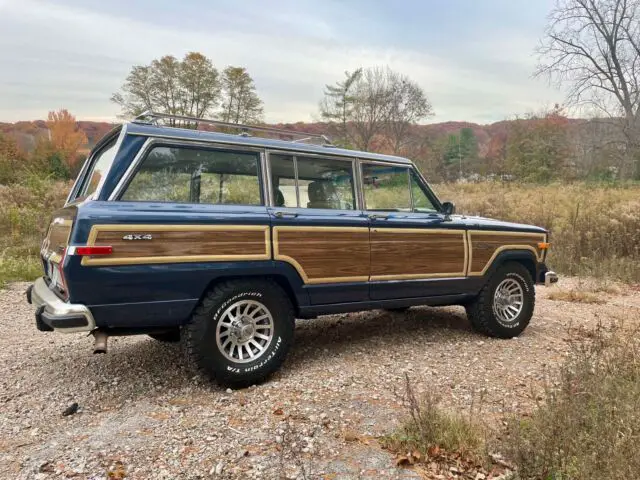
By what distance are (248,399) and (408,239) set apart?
2155 mm

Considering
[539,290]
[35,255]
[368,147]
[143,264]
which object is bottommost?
[539,290]

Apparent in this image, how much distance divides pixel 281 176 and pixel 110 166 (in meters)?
1.38

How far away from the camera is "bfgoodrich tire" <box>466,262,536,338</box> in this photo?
16.9ft

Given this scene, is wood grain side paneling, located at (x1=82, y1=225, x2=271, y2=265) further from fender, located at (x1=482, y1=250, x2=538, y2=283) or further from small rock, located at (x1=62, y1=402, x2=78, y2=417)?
fender, located at (x1=482, y1=250, x2=538, y2=283)

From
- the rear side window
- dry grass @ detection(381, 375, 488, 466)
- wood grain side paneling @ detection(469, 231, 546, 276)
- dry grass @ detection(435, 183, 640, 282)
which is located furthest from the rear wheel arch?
dry grass @ detection(435, 183, 640, 282)

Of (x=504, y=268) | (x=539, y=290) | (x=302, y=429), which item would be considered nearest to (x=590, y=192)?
(x=539, y=290)

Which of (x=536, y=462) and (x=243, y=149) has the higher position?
(x=243, y=149)

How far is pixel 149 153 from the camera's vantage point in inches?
135

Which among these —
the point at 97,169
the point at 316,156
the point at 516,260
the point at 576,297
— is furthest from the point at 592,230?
the point at 97,169

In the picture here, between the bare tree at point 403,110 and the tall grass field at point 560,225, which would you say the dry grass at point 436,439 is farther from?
the bare tree at point 403,110

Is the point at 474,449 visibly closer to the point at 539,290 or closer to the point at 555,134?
the point at 539,290

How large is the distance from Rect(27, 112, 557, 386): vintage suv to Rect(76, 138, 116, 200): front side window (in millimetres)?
26

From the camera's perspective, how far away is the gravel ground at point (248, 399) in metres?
2.66

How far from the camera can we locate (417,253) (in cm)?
465
